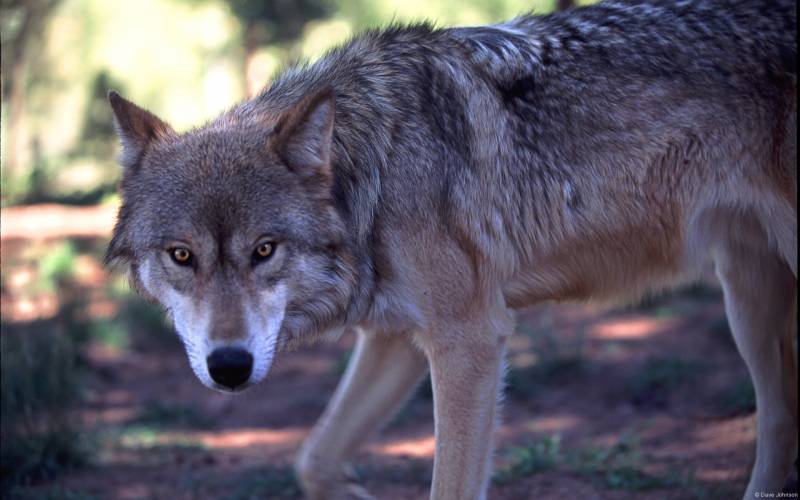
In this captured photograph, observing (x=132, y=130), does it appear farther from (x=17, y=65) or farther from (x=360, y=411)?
(x=17, y=65)

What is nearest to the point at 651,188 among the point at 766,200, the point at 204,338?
the point at 766,200

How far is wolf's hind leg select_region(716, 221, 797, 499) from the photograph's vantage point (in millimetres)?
4094

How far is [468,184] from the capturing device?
3.62 m

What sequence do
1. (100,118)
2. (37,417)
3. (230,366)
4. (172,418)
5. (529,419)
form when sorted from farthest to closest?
(100,118), (172,418), (529,419), (37,417), (230,366)

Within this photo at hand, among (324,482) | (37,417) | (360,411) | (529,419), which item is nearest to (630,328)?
(529,419)

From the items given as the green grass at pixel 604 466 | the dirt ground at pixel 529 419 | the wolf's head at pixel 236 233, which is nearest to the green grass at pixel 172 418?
the dirt ground at pixel 529 419

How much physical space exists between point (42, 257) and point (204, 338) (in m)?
8.74

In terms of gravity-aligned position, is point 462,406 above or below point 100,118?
above

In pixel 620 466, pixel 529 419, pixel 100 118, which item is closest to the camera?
pixel 620 466

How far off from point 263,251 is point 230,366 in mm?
444

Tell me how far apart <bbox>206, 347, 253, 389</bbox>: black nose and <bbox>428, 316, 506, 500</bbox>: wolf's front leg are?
771mm

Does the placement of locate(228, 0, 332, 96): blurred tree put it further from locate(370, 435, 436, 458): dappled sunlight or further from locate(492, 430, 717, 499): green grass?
locate(492, 430, 717, 499): green grass

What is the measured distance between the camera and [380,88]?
3715 mm

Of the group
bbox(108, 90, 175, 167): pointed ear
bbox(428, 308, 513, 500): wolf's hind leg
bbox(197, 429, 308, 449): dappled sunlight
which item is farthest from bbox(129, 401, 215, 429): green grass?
bbox(428, 308, 513, 500): wolf's hind leg
